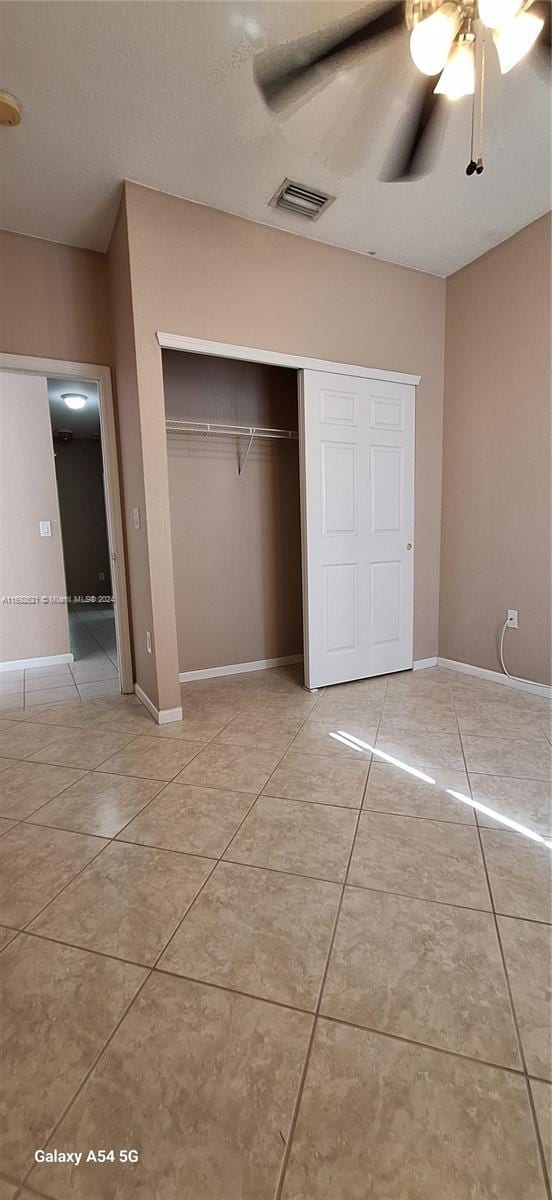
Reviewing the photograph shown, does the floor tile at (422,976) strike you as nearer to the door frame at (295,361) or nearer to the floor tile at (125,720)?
the floor tile at (125,720)

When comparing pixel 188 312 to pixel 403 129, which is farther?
pixel 188 312

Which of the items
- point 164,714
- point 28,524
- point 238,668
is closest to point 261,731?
point 164,714

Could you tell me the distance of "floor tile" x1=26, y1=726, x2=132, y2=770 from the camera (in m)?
2.25

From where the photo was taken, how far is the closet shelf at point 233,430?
10.1 feet

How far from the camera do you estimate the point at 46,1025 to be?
40.3 inches

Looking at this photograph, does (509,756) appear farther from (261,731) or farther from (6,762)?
(6,762)

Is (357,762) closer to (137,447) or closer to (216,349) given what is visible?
(137,447)

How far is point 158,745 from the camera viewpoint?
2395 mm

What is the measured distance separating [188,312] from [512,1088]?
3098 millimetres

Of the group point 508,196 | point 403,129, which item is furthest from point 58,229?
point 508,196

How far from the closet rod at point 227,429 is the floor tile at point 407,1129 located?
305 centimetres

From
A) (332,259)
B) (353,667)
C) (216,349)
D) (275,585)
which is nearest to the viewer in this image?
(216,349)

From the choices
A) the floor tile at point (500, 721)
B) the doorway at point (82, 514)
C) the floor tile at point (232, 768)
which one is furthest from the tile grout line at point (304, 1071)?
the doorway at point (82, 514)

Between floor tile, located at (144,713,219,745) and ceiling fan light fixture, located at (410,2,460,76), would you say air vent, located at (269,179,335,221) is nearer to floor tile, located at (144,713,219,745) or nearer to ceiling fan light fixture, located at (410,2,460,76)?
ceiling fan light fixture, located at (410,2,460,76)
